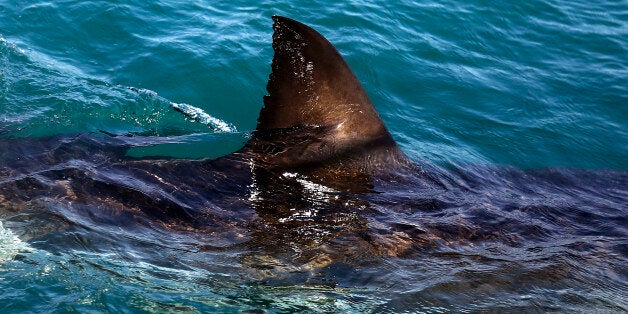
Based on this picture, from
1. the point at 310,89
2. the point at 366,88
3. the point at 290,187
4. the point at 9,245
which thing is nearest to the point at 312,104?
the point at 310,89

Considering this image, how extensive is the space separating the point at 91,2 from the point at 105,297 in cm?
696

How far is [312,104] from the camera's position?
6113 mm

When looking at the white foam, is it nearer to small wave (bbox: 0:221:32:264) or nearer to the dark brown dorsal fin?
the dark brown dorsal fin

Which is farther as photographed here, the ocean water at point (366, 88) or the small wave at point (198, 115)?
the small wave at point (198, 115)

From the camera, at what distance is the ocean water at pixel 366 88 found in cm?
513

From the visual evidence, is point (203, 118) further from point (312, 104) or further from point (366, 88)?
point (312, 104)

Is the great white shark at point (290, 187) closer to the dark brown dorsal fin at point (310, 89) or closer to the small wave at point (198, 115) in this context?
the dark brown dorsal fin at point (310, 89)

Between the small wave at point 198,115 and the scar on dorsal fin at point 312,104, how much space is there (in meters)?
2.21

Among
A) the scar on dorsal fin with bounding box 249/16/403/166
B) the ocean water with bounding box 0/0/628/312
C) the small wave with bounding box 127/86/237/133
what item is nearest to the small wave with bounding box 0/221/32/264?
the ocean water with bounding box 0/0/628/312

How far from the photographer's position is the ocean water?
5.13 meters

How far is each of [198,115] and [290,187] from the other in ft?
9.67

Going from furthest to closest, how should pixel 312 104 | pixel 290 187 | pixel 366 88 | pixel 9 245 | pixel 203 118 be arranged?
pixel 366 88 < pixel 203 118 < pixel 312 104 < pixel 290 187 < pixel 9 245

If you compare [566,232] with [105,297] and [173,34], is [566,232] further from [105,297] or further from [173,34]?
[173,34]

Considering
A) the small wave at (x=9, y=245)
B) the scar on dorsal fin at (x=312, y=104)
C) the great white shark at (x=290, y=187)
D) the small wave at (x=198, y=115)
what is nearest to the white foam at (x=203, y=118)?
the small wave at (x=198, y=115)
